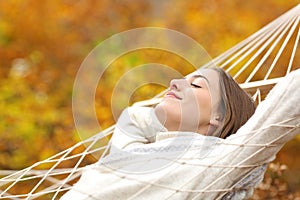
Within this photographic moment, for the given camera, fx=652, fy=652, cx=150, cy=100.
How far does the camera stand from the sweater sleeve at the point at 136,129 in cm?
182

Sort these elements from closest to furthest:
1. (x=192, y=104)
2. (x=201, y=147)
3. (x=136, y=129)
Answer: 1. (x=201, y=147)
2. (x=192, y=104)
3. (x=136, y=129)

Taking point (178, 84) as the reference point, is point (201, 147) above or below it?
below

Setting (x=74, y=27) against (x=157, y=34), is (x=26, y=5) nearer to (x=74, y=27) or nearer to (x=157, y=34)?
(x=74, y=27)

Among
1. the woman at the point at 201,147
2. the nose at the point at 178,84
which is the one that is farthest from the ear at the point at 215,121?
the nose at the point at 178,84

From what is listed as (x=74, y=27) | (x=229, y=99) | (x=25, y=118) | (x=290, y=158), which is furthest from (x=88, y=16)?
(x=229, y=99)

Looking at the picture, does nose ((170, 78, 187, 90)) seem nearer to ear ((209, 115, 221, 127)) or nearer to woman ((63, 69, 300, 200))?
woman ((63, 69, 300, 200))

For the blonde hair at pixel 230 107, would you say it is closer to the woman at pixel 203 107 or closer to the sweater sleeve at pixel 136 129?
the woman at pixel 203 107

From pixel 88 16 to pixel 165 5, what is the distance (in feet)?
3.12

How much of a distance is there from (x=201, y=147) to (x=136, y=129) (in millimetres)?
289

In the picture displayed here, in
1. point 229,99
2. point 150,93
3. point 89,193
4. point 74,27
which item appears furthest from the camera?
point 74,27

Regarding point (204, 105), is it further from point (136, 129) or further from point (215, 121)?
point (136, 129)

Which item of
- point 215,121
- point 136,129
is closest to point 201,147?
point 215,121

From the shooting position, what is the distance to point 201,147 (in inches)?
64.8

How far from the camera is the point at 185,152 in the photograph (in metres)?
1.64
